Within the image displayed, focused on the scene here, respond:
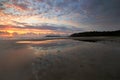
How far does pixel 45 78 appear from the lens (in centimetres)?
462

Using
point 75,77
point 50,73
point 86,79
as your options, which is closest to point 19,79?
point 50,73

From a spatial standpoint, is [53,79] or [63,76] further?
[63,76]

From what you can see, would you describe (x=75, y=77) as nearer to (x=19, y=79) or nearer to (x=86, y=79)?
(x=86, y=79)

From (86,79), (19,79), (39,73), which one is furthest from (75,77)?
(19,79)

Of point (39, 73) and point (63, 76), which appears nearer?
point (63, 76)

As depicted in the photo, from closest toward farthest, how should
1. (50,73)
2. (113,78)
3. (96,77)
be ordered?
(113,78)
(96,77)
(50,73)

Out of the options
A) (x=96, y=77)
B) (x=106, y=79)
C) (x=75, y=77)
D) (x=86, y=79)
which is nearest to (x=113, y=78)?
(x=106, y=79)

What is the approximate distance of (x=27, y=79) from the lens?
4.57 metres

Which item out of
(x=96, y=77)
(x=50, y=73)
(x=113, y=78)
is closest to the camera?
(x=113, y=78)

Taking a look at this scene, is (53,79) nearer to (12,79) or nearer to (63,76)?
(63,76)

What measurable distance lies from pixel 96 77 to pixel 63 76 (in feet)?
4.48

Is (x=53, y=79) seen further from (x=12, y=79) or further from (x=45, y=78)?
(x=12, y=79)

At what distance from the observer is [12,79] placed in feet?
15.2

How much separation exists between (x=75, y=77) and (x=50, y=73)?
1.17m
